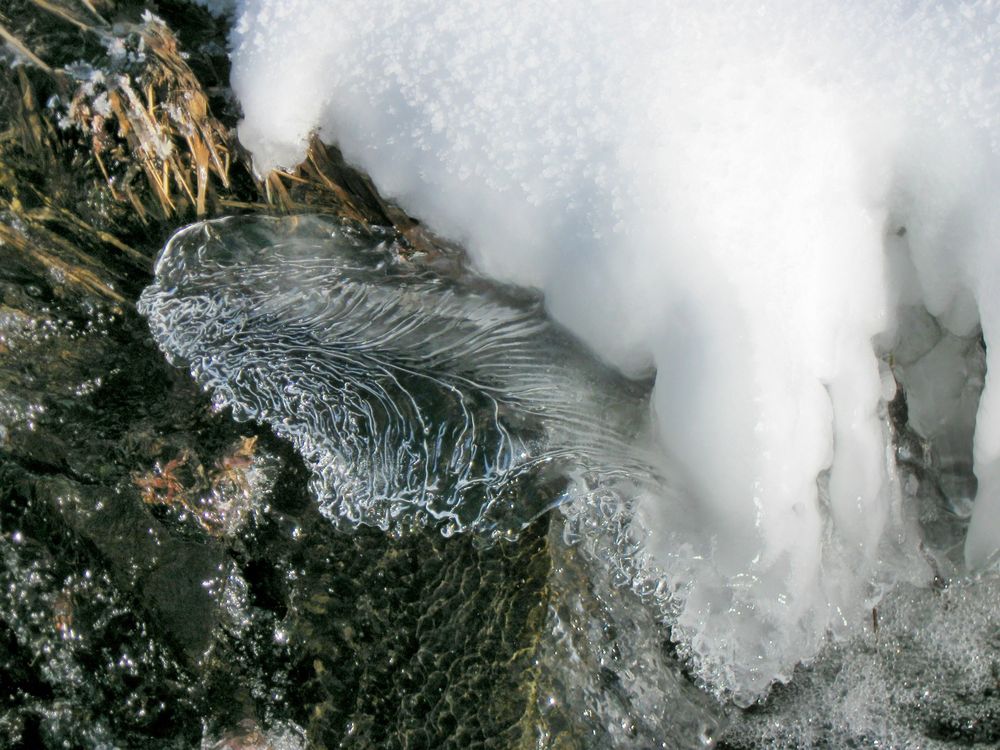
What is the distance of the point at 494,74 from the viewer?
1.72 m

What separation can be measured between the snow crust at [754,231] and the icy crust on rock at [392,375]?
0.12 metres

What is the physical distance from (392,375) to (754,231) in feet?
2.47

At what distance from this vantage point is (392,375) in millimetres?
1820

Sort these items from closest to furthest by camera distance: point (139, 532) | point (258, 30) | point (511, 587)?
point (511, 587) < point (139, 532) < point (258, 30)

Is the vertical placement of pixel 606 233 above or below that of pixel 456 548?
above

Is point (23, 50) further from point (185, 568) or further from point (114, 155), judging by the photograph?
point (185, 568)

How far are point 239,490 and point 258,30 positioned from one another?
0.99m

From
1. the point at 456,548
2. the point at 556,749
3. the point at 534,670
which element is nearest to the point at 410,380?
the point at 456,548

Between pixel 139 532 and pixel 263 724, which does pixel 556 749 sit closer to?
pixel 263 724

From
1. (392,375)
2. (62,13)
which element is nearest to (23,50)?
(62,13)

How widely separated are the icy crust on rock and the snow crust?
0.12 m

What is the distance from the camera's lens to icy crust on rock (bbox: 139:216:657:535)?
5.64 feet

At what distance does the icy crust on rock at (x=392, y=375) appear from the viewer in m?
1.72

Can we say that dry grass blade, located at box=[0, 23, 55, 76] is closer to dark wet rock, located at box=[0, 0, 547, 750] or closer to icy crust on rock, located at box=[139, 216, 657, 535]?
dark wet rock, located at box=[0, 0, 547, 750]
